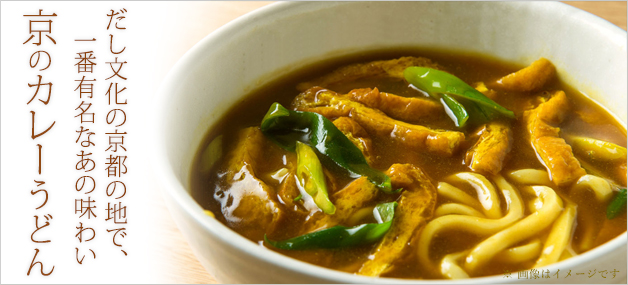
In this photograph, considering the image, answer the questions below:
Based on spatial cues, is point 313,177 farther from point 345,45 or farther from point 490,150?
point 345,45

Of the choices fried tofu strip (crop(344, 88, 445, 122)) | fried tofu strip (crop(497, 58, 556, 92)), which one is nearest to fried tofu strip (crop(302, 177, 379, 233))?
fried tofu strip (crop(344, 88, 445, 122))

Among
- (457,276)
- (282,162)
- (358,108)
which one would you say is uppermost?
(358,108)

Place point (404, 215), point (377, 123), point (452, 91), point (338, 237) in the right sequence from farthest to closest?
point (452, 91), point (377, 123), point (404, 215), point (338, 237)

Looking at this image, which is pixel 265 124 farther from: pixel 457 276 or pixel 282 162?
pixel 457 276

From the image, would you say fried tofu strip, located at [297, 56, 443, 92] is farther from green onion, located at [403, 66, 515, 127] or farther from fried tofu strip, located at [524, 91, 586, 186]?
fried tofu strip, located at [524, 91, 586, 186]

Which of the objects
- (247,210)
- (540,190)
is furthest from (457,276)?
(247,210)

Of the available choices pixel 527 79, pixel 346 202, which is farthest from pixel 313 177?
pixel 527 79
